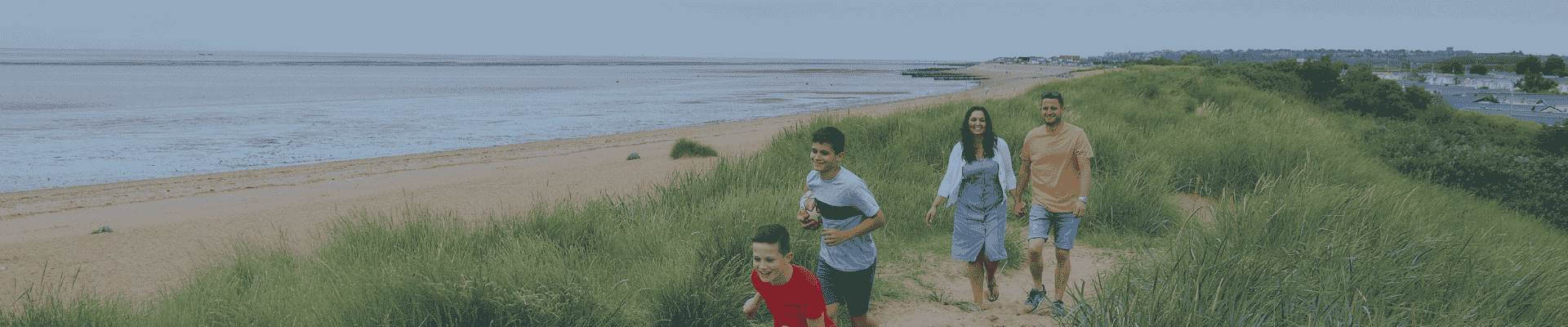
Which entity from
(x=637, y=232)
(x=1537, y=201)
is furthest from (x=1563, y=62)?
(x=637, y=232)

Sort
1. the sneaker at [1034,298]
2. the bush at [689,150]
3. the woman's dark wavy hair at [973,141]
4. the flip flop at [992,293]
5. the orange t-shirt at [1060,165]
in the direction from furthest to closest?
the bush at [689,150] → the flip flop at [992,293] → the sneaker at [1034,298] → the orange t-shirt at [1060,165] → the woman's dark wavy hair at [973,141]

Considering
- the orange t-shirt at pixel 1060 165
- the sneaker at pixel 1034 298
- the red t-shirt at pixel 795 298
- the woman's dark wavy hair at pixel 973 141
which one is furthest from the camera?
the sneaker at pixel 1034 298

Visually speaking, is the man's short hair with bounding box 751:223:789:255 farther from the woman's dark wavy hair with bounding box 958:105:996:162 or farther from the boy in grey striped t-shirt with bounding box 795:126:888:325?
the woman's dark wavy hair with bounding box 958:105:996:162

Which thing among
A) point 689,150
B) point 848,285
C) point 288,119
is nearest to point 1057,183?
point 848,285

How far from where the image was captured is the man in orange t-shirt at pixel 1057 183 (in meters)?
4.96

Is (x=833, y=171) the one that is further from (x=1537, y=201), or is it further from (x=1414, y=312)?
(x=1537, y=201)

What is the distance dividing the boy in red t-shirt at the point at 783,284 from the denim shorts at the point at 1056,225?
2.31m

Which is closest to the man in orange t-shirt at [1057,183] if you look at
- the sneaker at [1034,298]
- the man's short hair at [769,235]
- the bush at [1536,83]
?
the sneaker at [1034,298]

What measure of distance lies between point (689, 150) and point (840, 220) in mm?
13073

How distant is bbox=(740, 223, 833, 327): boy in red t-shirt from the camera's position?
3.09m

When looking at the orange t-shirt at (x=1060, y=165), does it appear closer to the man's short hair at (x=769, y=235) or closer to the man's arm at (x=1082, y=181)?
the man's arm at (x=1082, y=181)

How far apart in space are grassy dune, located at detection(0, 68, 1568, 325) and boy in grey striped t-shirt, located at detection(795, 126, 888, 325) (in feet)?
3.36

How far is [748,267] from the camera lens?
18.0 ft

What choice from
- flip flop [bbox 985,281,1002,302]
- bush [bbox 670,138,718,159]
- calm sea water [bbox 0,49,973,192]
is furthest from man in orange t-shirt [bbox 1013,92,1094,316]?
calm sea water [bbox 0,49,973,192]
